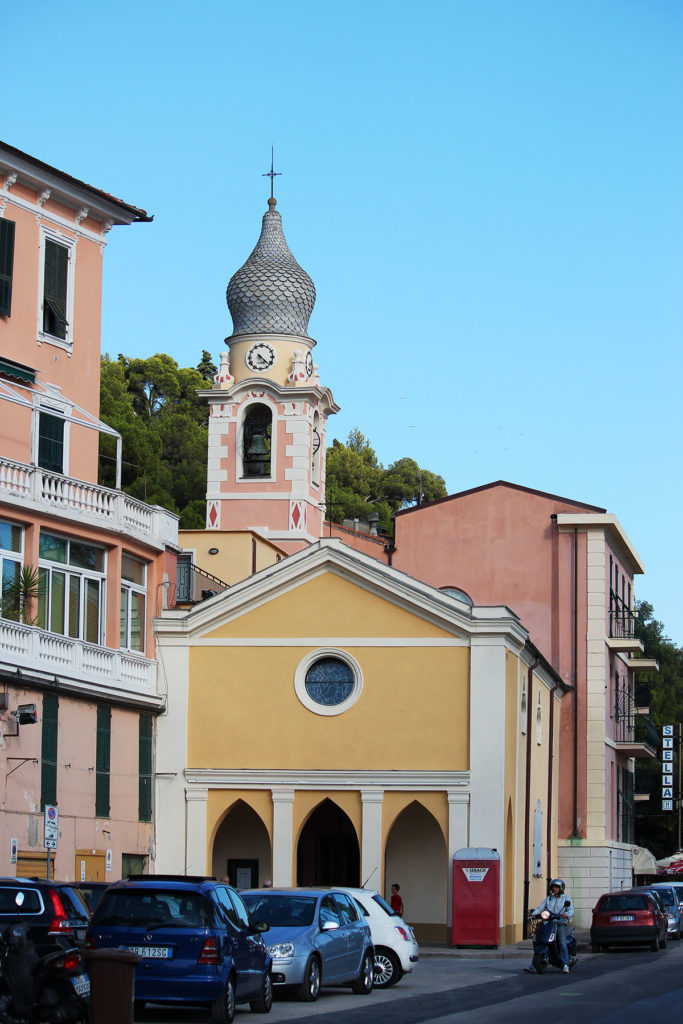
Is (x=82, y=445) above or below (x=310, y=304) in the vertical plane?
below

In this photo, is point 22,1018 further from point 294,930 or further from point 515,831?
point 515,831

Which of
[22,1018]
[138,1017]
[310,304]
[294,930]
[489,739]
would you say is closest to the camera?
[22,1018]

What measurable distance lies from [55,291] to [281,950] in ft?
57.3

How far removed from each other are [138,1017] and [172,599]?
61.6 ft

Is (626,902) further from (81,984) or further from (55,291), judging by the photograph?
(81,984)

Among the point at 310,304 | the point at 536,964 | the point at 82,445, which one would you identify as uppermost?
the point at 310,304

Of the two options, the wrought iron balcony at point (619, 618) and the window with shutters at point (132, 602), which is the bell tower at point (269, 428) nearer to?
the wrought iron balcony at point (619, 618)

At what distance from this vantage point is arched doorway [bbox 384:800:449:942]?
123ft

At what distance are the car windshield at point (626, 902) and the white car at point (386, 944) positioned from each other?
1180 centimetres

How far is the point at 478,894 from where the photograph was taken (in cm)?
3475

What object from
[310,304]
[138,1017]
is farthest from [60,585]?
[310,304]

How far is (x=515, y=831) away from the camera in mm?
37656

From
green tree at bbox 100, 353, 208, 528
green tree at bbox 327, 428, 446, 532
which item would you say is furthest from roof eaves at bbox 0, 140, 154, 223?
green tree at bbox 327, 428, 446, 532

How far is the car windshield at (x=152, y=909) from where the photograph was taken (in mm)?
18594
